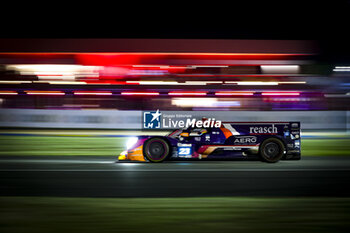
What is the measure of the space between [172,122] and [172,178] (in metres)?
3.16

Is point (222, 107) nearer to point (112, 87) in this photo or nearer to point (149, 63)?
point (149, 63)

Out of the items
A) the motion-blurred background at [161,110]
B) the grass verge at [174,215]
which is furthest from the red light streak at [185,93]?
the grass verge at [174,215]

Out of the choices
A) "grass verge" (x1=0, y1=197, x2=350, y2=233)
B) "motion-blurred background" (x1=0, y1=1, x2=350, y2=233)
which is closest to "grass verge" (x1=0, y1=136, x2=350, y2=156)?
"motion-blurred background" (x1=0, y1=1, x2=350, y2=233)

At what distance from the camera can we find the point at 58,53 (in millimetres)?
14602

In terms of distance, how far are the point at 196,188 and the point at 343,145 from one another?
383 inches

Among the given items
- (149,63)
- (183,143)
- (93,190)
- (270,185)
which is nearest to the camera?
(93,190)

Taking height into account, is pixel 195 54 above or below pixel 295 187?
above

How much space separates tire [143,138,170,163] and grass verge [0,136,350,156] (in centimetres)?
237

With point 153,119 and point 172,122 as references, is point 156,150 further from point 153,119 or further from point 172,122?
point 153,119

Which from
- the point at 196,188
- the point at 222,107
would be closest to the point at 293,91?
the point at 222,107

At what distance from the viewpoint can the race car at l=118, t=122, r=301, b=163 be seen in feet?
32.0

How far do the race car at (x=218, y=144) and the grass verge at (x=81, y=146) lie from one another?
234cm

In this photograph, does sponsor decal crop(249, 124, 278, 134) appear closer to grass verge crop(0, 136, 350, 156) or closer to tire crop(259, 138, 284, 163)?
tire crop(259, 138, 284, 163)

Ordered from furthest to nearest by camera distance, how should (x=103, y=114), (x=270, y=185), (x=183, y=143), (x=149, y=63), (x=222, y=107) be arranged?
1. (x=103, y=114)
2. (x=222, y=107)
3. (x=149, y=63)
4. (x=183, y=143)
5. (x=270, y=185)
